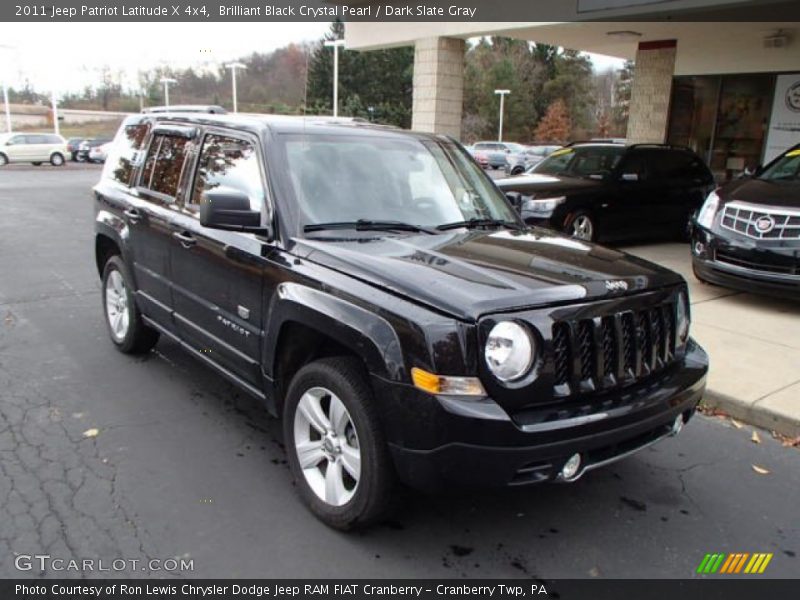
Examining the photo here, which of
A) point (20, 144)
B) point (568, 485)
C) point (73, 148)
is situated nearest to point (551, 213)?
point (568, 485)

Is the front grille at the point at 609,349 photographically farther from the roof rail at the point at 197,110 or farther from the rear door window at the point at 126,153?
the rear door window at the point at 126,153

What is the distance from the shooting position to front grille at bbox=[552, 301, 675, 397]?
2.88 metres

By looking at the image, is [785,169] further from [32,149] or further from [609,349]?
[32,149]

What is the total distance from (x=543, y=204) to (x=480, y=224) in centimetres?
589

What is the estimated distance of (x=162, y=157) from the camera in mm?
5004

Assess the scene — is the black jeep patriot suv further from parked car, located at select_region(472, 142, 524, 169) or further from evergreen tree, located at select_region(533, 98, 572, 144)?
evergreen tree, located at select_region(533, 98, 572, 144)

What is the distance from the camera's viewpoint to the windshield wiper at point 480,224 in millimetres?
3965

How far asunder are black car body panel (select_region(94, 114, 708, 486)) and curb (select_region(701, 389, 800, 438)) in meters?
1.37

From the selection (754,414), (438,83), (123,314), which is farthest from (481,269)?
(438,83)

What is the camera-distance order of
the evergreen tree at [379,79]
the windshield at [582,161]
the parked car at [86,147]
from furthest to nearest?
the evergreen tree at [379,79]
the parked car at [86,147]
the windshield at [582,161]

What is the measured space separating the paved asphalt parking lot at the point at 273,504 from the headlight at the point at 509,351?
74 cm

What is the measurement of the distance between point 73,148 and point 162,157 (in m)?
40.1

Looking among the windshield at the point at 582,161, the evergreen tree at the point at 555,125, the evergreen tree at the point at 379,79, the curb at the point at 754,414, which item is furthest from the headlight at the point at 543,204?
the evergreen tree at the point at 555,125

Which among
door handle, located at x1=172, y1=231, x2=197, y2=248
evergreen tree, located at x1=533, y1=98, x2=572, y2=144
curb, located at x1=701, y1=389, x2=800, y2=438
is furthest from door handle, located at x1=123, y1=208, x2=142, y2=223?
evergreen tree, located at x1=533, y1=98, x2=572, y2=144
